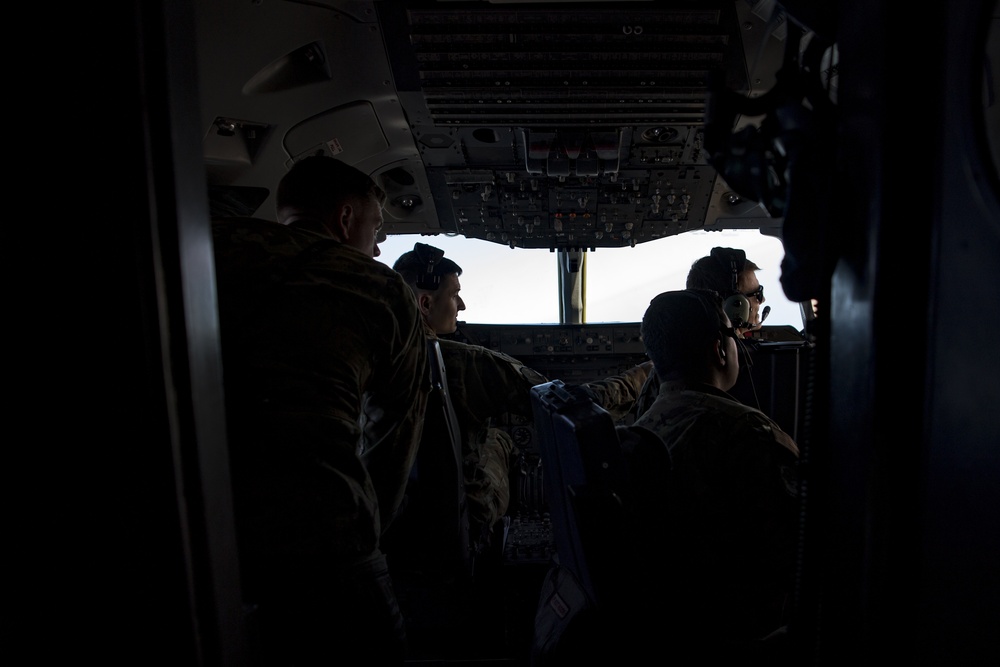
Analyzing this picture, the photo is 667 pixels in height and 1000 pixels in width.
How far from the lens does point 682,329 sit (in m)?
1.58

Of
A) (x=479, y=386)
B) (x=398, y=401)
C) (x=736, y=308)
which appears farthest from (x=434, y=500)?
(x=736, y=308)

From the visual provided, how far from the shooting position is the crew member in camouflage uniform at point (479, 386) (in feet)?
7.20

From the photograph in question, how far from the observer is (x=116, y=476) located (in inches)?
23.1

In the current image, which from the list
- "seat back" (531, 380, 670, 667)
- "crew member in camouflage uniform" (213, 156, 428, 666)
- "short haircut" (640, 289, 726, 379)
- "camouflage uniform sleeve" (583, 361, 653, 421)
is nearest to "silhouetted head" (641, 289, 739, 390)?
"short haircut" (640, 289, 726, 379)

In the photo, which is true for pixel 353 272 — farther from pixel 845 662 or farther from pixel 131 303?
pixel 845 662

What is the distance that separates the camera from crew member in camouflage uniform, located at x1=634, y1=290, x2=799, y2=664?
1.28 metres

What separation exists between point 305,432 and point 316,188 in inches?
25.7

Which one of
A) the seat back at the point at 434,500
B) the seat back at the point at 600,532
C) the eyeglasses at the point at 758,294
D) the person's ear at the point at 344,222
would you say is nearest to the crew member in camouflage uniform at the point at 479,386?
the seat back at the point at 434,500

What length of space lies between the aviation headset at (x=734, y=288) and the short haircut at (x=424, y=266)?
131cm

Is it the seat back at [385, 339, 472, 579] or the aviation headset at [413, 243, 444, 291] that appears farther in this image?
the aviation headset at [413, 243, 444, 291]

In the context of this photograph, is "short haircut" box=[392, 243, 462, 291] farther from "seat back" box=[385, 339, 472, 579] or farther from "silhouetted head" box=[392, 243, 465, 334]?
"seat back" box=[385, 339, 472, 579]

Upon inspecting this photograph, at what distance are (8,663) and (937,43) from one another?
1.19 meters

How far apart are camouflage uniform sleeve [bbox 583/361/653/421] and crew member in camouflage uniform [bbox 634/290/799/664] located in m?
0.84

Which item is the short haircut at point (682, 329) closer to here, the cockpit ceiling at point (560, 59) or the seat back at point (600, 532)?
the seat back at point (600, 532)
